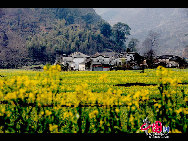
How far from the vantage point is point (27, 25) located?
683cm

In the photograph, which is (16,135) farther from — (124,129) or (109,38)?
(109,38)

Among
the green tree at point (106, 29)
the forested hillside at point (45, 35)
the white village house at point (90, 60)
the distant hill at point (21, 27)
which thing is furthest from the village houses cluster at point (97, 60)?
the distant hill at point (21, 27)

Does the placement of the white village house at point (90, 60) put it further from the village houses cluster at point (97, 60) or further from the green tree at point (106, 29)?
the green tree at point (106, 29)

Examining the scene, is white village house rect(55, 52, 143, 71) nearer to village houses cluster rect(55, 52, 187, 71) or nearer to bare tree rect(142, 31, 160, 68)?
village houses cluster rect(55, 52, 187, 71)

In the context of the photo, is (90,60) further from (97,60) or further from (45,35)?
(45,35)

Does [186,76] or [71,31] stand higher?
[71,31]
